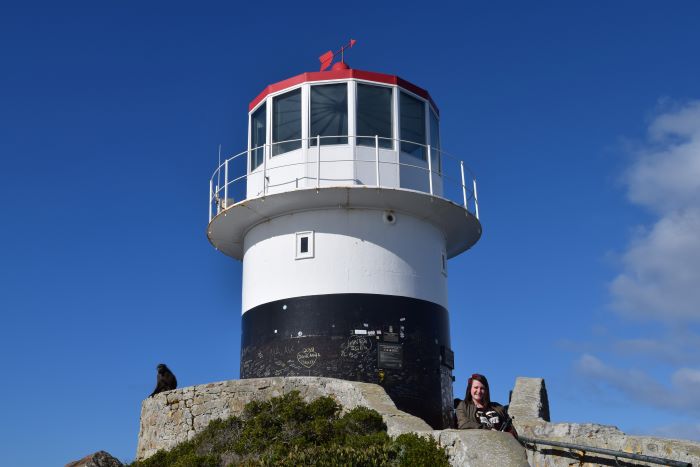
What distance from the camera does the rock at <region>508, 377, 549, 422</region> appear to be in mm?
15773

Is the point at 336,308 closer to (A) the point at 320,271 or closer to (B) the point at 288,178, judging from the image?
(A) the point at 320,271

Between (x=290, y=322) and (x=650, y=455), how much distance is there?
7.68m

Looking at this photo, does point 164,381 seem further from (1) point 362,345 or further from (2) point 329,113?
(2) point 329,113

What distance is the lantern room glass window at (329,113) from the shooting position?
1814 centimetres

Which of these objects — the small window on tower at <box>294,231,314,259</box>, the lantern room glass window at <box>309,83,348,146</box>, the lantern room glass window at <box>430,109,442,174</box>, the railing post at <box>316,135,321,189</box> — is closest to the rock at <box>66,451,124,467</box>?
the small window on tower at <box>294,231,314,259</box>

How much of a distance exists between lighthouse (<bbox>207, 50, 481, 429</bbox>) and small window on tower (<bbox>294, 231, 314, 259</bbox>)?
0.03m

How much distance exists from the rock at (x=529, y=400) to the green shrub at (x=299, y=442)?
350 cm

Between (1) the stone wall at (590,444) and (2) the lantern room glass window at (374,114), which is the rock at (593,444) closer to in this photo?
(1) the stone wall at (590,444)

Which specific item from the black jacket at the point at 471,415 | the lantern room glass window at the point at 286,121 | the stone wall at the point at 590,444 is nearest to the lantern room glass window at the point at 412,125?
the lantern room glass window at the point at 286,121

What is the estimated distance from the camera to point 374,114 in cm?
1847

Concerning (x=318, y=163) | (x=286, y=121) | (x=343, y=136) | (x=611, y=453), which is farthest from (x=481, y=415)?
(x=286, y=121)

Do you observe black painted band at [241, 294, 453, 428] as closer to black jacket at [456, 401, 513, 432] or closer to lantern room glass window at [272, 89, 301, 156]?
lantern room glass window at [272, 89, 301, 156]

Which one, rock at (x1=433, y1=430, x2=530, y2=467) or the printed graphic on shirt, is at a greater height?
the printed graphic on shirt

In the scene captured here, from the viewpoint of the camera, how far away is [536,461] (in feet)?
43.1
